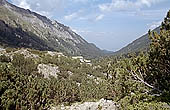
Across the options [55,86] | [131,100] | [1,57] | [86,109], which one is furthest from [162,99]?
[1,57]

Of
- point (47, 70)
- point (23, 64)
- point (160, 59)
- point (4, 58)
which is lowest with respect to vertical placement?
point (47, 70)

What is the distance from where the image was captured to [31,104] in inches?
786

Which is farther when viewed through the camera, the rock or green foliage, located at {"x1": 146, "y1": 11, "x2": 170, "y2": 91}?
the rock

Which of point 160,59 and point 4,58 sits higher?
point 4,58

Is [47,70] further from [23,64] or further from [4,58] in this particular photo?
[4,58]

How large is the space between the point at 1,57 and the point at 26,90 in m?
43.1

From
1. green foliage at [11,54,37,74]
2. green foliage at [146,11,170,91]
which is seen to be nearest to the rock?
green foliage at [11,54,37,74]

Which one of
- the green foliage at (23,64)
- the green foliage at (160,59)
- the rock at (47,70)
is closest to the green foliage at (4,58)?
the green foliage at (23,64)

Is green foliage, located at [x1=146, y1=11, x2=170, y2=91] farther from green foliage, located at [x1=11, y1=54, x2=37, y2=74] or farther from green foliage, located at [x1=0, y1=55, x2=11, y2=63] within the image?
green foliage, located at [x1=0, y1=55, x2=11, y2=63]

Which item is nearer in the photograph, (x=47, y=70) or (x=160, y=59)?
(x=160, y=59)

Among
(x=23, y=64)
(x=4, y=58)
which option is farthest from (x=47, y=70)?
(x=4, y=58)

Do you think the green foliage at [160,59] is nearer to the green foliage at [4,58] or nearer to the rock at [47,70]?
the rock at [47,70]

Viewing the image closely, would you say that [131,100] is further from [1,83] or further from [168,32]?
[1,83]

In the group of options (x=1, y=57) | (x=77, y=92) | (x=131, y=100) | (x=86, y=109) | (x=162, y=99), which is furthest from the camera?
(x=1, y=57)
